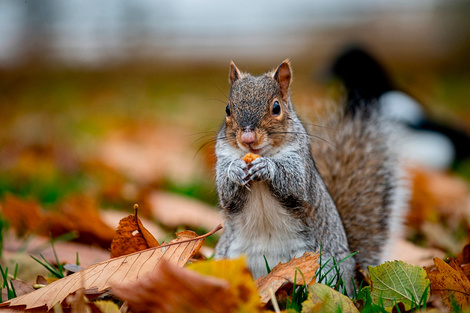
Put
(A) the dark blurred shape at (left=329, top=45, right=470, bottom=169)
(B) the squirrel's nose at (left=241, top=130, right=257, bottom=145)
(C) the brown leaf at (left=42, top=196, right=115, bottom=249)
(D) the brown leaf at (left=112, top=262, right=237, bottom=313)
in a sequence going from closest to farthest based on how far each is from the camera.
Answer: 1. (D) the brown leaf at (left=112, top=262, right=237, bottom=313)
2. (B) the squirrel's nose at (left=241, top=130, right=257, bottom=145)
3. (C) the brown leaf at (left=42, top=196, right=115, bottom=249)
4. (A) the dark blurred shape at (left=329, top=45, right=470, bottom=169)

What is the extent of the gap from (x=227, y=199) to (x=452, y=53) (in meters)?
7.92

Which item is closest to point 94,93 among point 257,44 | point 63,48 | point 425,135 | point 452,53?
point 63,48

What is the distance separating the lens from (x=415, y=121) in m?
4.02

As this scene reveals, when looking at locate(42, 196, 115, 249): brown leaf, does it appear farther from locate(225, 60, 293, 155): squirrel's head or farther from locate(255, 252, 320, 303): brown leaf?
locate(255, 252, 320, 303): brown leaf

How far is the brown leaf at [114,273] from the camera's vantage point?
0.97m

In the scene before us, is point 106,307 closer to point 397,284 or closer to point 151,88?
point 397,284

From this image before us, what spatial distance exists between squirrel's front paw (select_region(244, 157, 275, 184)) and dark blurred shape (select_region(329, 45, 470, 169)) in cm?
226

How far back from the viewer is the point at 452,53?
27.1 feet

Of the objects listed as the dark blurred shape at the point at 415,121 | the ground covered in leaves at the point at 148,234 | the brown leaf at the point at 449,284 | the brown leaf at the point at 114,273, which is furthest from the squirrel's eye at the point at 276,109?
the dark blurred shape at the point at 415,121

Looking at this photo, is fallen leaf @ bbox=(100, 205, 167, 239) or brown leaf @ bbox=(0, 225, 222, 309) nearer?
brown leaf @ bbox=(0, 225, 222, 309)

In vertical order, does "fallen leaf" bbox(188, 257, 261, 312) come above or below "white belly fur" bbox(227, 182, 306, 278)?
above

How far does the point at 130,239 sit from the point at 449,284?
645 millimetres

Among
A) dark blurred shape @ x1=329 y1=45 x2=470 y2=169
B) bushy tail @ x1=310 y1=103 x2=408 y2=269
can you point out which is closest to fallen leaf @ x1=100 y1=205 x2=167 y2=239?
bushy tail @ x1=310 y1=103 x2=408 y2=269

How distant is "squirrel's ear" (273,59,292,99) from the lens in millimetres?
1364
